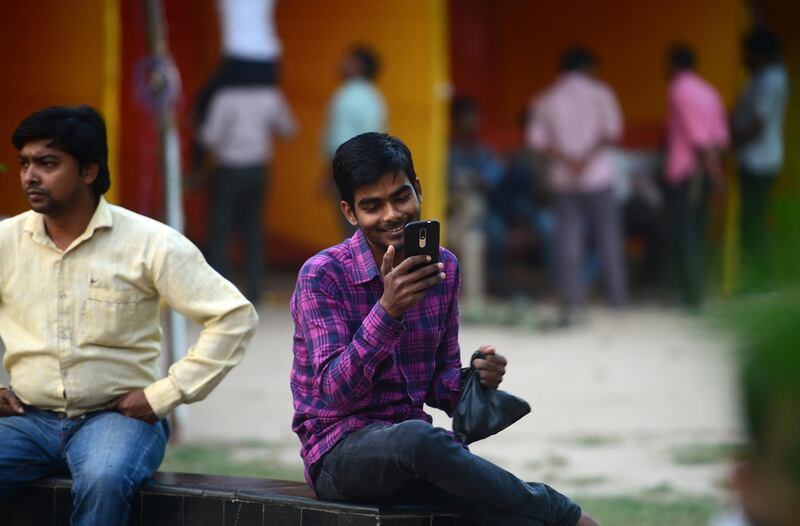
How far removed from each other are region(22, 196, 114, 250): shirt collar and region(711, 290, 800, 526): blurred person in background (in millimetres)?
2892

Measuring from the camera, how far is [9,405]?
3.71 meters

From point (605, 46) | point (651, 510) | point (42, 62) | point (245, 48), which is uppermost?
point (605, 46)

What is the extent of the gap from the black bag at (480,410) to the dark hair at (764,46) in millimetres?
7727

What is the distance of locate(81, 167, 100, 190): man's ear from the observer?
3.83m

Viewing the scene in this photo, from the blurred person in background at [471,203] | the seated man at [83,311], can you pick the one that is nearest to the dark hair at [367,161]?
the seated man at [83,311]

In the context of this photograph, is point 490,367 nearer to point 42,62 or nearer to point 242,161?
point 242,161

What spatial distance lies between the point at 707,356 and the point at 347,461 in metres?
2.25

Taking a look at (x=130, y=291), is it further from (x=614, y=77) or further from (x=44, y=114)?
(x=614, y=77)

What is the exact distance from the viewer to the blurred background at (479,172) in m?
6.61

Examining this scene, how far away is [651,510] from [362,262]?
2.45 metres

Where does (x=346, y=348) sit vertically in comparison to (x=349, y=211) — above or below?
below

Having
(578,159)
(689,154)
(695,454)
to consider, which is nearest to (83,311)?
(695,454)

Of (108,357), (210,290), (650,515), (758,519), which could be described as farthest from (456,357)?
(758,519)

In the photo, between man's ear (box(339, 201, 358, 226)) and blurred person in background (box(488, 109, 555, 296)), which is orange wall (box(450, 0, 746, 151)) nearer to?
blurred person in background (box(488, 109, 555, 296))
